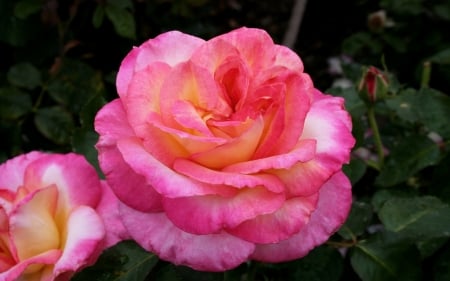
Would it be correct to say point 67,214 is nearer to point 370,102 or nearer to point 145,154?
point 145,154

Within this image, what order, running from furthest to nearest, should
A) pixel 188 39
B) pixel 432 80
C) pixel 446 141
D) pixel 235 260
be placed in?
pixel 432 80 → pixel 446 141 → pixel 188 39 → pixel 235 260

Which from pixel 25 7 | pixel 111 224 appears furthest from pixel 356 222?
pixel 25 7

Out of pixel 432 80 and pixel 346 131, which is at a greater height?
pixel 346 131

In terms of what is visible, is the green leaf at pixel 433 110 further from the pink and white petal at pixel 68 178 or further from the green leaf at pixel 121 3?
the green leaf at pixel 121 3

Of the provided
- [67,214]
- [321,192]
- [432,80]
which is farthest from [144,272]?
[432,80]

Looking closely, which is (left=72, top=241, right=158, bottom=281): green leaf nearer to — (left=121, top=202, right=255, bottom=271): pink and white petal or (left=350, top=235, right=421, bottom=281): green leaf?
(left=121, top=202, right=255, bottom=271): pink and white petal

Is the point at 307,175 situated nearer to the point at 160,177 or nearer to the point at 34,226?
the point at 160,177

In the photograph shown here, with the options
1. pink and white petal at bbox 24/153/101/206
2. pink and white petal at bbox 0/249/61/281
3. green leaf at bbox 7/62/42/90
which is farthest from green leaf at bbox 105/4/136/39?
pink and white petal at bbox 0/249/61/281
